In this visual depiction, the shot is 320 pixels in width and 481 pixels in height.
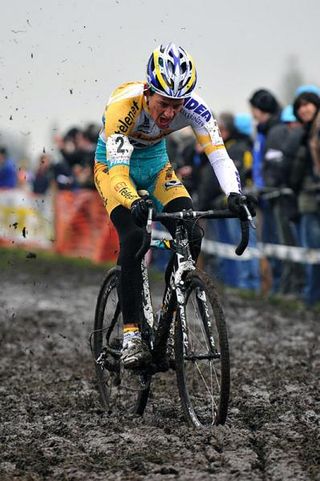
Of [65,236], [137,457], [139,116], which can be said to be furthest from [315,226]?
[65,236]

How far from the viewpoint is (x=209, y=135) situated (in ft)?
23.0

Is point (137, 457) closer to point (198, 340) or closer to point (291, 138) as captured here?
point (198, 340)

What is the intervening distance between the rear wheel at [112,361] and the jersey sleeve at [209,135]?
38.0 inches

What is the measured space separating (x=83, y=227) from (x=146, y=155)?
587 inches

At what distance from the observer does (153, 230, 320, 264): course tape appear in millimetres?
12883

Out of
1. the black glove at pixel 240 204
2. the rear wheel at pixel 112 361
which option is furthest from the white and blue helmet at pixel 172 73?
the rear wheel at pixel 112 361

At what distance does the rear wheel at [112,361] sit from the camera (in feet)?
23.6

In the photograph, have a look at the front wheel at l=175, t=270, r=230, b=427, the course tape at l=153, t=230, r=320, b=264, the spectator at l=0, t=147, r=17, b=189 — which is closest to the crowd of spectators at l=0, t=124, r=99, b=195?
the spectator at l=0, t=147, r=17, b=189

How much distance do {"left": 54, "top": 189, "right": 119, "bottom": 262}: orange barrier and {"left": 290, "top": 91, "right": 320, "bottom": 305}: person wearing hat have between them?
758cm

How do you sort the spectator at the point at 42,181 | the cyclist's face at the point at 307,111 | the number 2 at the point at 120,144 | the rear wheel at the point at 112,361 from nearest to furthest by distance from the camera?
the number 2 at the point at 120,144
the rear wheel at the point at 112,361
the cyclist's face at the point at 307,111
the spectator at the point at 42,181

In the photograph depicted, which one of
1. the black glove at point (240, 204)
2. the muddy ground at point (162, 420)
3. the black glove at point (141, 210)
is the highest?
the black glove at point (240, 204)

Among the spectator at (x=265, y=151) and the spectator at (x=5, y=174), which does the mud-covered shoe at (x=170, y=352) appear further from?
the spectator at (x=5, y=174)

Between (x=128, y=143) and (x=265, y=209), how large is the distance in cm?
765

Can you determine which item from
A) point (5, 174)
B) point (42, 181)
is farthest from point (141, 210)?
point (5, 174)
